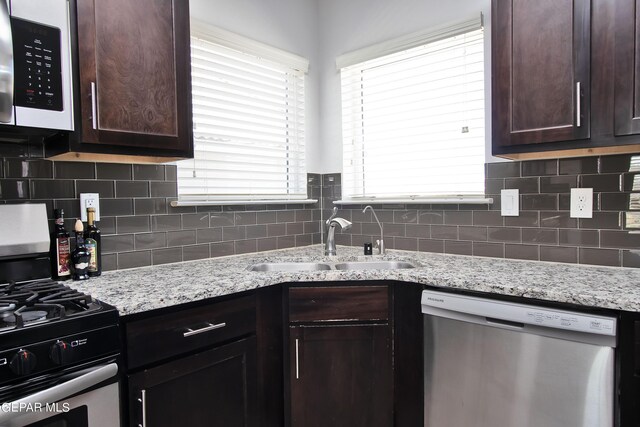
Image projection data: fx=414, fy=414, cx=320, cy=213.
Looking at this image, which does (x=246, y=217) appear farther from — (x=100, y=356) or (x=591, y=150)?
(x=591, y=150)

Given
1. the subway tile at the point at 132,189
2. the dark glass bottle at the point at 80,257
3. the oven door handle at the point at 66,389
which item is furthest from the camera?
the subway tile at the point at 132,189

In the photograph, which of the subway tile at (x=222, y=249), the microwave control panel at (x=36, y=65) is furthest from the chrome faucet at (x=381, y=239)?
the microwave control panel at (x=36, y=65)

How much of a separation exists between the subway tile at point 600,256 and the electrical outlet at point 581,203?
16 cm

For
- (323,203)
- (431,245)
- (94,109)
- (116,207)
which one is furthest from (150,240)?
(431,245)

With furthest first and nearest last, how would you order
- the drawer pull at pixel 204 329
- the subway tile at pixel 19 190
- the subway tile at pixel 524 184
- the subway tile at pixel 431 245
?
the subway tile at pixel 431 245, the subway tile at pixel 524 184, the subway tile at pixel 19 190, the drawer pull at pixel 204 329

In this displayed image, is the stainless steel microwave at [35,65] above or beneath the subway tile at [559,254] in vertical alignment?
above

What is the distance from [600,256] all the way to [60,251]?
2.26 m

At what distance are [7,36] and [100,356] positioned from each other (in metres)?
1.03

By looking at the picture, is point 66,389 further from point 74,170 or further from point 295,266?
point 295,266

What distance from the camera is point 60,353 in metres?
1.08

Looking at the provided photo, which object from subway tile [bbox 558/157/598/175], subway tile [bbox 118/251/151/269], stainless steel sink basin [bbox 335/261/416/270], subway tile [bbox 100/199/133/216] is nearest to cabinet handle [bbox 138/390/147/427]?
subway tile [bbox 118/251/151/269]

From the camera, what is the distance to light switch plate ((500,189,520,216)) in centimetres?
203

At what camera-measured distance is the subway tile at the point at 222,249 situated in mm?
2246

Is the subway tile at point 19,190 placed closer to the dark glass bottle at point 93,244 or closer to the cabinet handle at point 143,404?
the dark glass bottle at point 93,244
